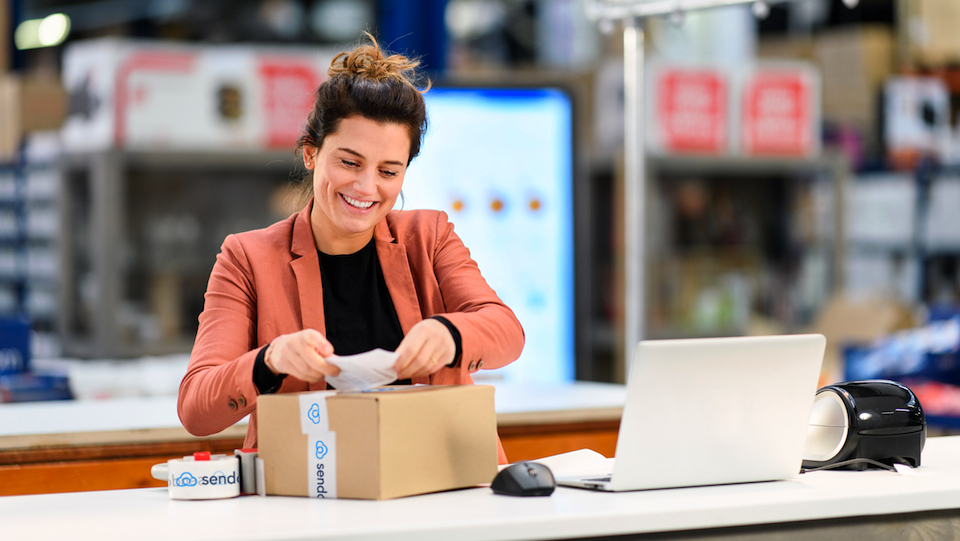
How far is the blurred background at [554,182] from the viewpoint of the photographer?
337cm

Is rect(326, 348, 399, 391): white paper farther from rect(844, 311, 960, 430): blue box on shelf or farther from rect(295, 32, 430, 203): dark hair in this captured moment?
rect(844, 311, 960, 430): blue box on shelf

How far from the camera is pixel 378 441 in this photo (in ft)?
4.74

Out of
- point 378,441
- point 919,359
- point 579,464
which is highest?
point 378,441

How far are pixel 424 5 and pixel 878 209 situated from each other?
392 cm

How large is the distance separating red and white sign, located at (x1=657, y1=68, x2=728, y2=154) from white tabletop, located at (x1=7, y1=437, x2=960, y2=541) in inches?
143

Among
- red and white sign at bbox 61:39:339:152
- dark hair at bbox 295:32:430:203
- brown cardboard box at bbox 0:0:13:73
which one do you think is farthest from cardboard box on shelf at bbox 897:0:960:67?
dark hair at bbox 295:32:430:203

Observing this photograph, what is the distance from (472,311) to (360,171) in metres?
0.29

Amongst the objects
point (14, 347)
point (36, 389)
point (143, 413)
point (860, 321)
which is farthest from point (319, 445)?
point (860, 321)

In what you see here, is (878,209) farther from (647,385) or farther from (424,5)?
(647,385)

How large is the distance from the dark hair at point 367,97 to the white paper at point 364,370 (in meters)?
0.47

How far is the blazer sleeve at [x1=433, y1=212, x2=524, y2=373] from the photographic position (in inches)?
66.0

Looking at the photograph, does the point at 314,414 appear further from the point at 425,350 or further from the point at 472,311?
the point at 472,311

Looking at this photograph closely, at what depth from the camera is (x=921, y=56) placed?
6.83m

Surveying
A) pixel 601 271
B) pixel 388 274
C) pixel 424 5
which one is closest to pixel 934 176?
pixel 601 271
